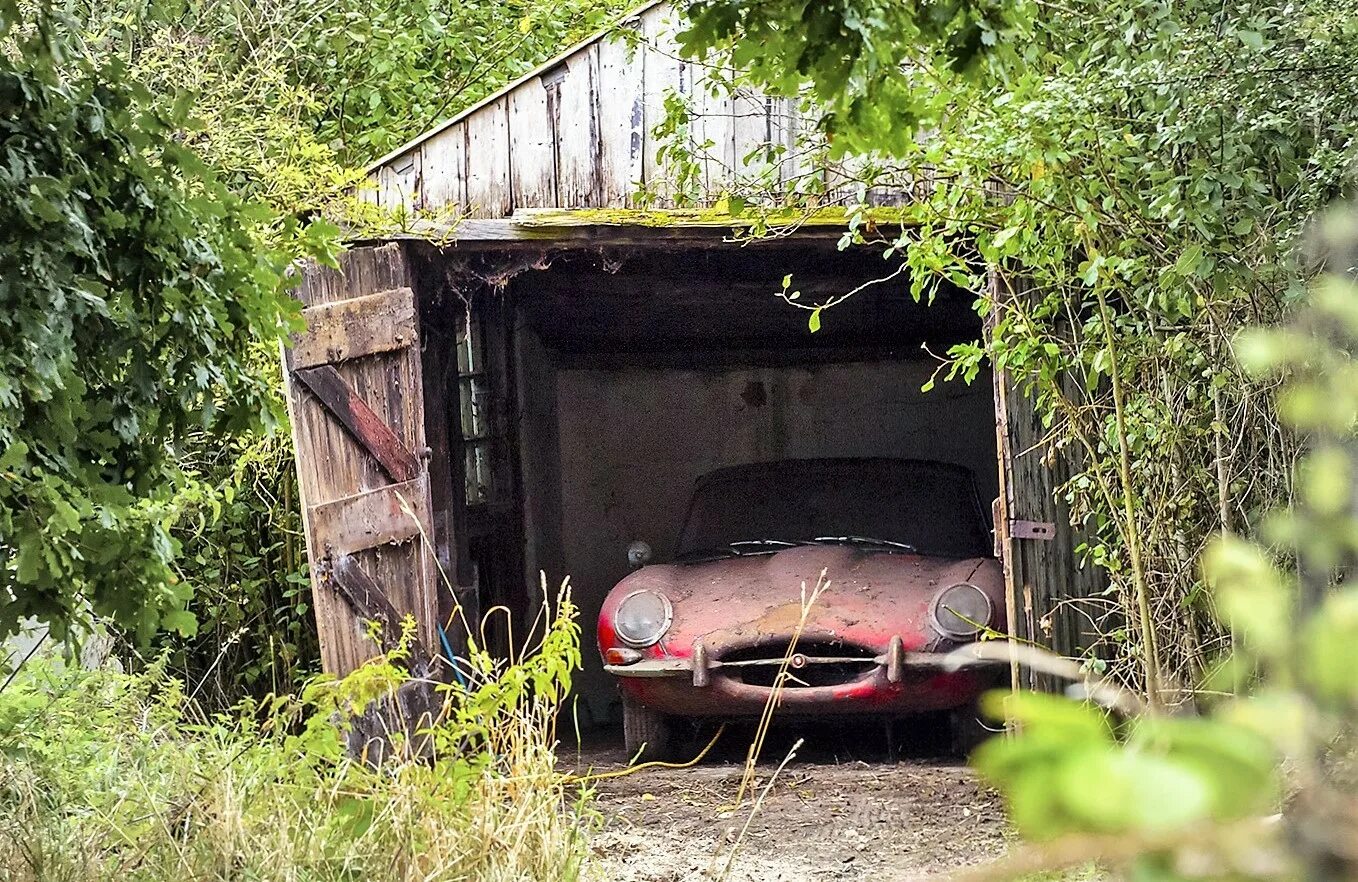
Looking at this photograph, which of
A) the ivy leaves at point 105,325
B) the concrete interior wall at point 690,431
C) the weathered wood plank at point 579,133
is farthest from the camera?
the concrete interior wall at point 690,431

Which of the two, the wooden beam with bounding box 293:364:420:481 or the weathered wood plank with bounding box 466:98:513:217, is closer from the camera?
the wooden beam with bounding box 293:364:420:481

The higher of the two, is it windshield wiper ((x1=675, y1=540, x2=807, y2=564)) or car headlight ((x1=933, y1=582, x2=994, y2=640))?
windshield wiper ((x1=675, y1=540, x2=807, y2=564))

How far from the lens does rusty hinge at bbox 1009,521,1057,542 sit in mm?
5629

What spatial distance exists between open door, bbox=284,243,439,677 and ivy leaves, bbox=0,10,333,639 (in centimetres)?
250

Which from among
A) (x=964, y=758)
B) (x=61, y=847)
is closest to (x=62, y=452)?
(x=61, y=847)

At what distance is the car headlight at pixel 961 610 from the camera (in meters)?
5.79

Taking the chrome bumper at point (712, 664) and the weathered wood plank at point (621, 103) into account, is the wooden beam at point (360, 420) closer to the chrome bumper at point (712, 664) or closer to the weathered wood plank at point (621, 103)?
the chrome bumper at point (712, 664)

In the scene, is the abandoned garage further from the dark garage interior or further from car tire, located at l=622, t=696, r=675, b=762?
car tire, located at l=622, t=696, r=675, b=762

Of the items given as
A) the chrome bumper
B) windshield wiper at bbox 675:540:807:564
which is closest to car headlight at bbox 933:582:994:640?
the chrome bumper

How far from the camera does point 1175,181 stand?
357 centimetres

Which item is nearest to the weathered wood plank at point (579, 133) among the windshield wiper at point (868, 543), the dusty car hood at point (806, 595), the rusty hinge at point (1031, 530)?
the dusty car hood at point (806, 595)

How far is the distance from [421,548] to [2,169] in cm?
360

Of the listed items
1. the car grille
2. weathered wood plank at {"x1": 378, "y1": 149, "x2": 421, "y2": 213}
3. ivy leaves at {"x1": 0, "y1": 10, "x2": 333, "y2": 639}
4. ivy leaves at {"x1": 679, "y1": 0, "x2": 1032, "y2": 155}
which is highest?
weathered wood plank at {"x1": 378, "y1": 149, "x2": 421, "y2": 213}

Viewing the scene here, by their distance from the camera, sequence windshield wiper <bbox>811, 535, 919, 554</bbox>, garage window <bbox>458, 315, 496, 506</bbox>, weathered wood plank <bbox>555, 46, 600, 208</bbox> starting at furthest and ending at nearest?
garage window <bbox>458, 315, 496, 506</bbox>, windshield wiper <bbox>811, 535, 919, 554</bbox>, weathered wood plank <bbox>555, 46, 600, 208</bbox>
